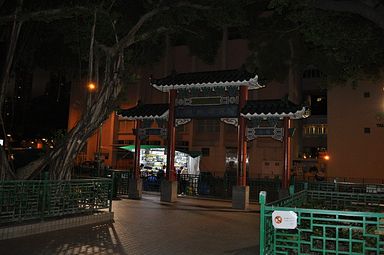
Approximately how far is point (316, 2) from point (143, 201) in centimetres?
1131

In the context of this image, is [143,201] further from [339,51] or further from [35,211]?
[339,51]

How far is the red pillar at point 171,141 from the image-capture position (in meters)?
17.5

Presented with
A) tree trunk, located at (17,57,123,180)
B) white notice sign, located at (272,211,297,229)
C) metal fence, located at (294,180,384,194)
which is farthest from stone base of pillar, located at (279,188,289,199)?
white notice sign, located at (272,211,297,229)

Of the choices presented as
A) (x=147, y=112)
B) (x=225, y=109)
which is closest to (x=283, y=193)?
(x=225, y=109)

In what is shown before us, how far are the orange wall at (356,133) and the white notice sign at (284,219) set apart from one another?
2435cm

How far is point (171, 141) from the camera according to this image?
17.7 metres

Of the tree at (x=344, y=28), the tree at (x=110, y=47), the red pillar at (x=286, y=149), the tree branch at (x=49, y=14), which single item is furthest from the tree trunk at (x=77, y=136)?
the red pillar at (x=286, y=149)

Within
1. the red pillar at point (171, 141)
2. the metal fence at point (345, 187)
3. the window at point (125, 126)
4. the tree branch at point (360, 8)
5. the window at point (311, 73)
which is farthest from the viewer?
the window at point (311, 73)

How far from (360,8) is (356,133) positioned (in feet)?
71.6

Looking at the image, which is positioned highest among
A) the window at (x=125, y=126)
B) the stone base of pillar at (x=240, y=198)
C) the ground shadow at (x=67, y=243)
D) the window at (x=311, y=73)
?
the window at (x=311, y=73)

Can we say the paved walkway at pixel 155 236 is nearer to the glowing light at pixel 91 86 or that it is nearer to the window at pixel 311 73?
the glowing light at pixel 91 86

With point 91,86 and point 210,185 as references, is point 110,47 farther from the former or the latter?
point 210,185

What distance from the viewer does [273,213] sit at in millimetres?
5902

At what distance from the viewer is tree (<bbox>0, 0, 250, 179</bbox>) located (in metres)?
11.1
